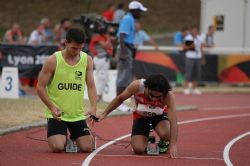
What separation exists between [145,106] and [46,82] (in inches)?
57.4

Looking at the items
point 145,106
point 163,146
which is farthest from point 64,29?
point 163,146

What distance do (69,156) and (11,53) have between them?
1393 centimetres

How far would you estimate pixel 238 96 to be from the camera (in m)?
24.6

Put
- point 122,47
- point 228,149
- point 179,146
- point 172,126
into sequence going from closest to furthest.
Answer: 1. point 172,126
2. point 228,149
3. point 179,146
4. point 122,47

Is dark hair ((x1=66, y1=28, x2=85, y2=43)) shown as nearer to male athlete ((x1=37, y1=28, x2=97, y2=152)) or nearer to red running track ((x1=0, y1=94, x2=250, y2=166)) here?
male athlete ((x1=37, y1=28, x2=97, y2=152))

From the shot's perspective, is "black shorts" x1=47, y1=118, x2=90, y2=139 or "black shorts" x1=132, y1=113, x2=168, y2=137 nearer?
"black shorts" x1=47, y1=118, x2=90, y2=139

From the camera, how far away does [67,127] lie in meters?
11.8

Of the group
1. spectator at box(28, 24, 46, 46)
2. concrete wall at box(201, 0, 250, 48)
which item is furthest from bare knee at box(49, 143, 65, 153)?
concrete wall at box(201, 0, 250, 48)

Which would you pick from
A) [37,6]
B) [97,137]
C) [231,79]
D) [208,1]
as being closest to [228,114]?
[97,137]

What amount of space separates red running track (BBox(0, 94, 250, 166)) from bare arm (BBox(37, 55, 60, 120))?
62 cm

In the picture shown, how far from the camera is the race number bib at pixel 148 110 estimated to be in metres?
11.7

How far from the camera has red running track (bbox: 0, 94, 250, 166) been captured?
10.8 metres

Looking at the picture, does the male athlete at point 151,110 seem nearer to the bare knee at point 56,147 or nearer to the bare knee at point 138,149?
the bare knee at point 138,149

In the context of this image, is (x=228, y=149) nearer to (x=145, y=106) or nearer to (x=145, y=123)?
(x=145, y=123)
